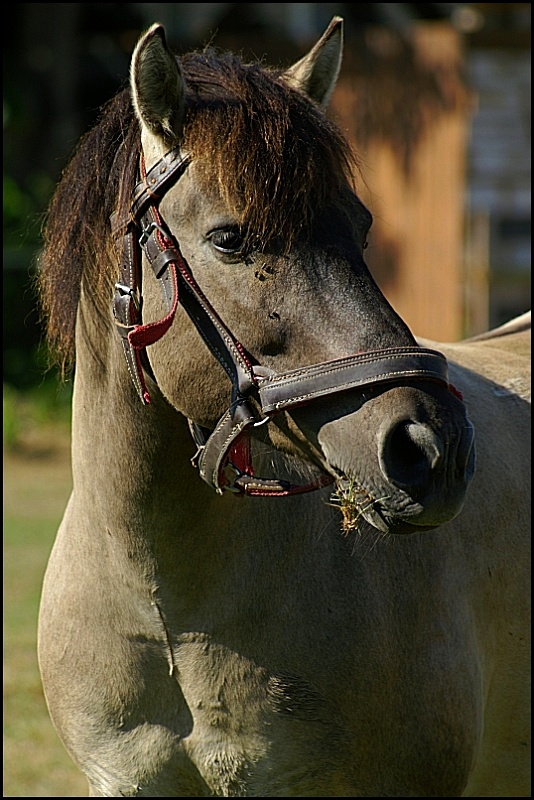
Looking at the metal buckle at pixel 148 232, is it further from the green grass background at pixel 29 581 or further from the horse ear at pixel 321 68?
the green grass background at pixel 29 581

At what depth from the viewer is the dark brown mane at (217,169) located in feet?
6.81

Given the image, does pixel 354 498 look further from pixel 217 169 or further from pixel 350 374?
pixel 217 169

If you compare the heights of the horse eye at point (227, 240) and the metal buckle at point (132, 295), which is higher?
the horse eye at point (227, 240)

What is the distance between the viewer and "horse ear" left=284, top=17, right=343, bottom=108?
260 centimetres

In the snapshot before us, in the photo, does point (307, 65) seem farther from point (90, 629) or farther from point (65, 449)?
point (65, 449)

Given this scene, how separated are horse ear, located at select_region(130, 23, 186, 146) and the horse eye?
28cm

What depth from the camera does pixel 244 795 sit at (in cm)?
251

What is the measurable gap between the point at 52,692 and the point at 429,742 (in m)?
1.06

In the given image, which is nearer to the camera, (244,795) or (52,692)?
(244,795)

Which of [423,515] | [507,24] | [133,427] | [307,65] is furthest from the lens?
[507,24]

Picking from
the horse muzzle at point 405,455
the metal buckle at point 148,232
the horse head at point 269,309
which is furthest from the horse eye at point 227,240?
the horse muzzle at point 405,455

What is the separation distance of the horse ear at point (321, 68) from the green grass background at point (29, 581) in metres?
3.11

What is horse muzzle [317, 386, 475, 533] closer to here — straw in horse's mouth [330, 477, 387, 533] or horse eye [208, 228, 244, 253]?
straw in horse's mouth [330, 477, 387, 533]

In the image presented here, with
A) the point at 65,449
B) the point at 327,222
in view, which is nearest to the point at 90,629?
the point at 327,222
